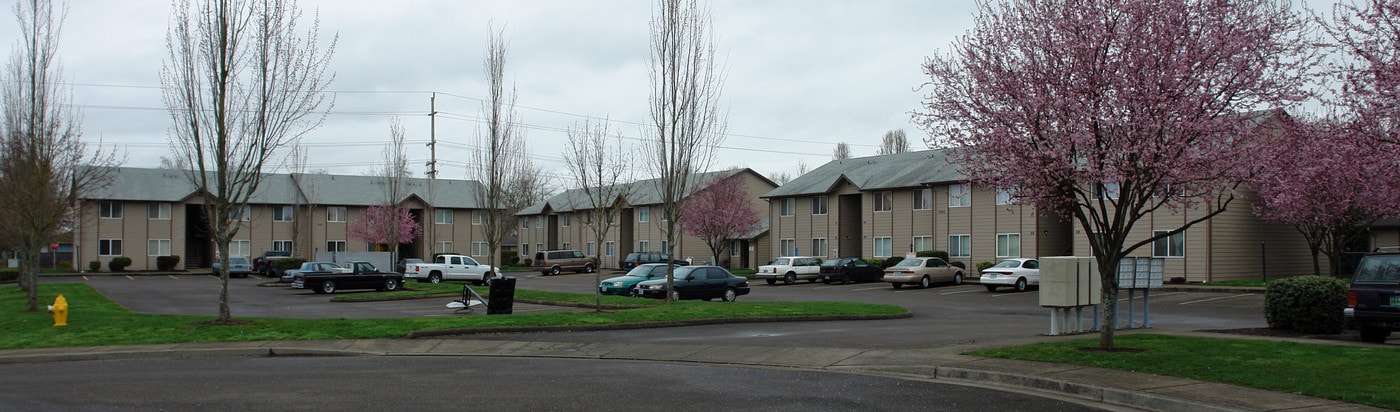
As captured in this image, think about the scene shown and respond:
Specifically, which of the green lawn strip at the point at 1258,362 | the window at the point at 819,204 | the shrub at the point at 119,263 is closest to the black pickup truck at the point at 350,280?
the window at the point at 819,204

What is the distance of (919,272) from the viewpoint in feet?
137

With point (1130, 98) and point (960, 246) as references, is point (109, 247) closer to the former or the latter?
point (960, 246)

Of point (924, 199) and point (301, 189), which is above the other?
point (301, 189)

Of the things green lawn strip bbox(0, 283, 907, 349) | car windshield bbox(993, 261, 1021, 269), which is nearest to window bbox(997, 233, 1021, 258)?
car windshield bbox(993, 261, 1021, 269)

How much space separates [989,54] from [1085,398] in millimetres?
5450

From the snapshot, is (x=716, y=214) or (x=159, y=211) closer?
(x=716, y=214)

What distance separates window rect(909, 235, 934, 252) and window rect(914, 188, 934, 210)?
1490 mm

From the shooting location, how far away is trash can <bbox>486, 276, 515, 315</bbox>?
22.7 metres

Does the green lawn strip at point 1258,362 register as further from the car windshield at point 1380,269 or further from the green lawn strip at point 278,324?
the green lawn strip at point 278,324

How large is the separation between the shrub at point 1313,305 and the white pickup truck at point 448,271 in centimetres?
3505

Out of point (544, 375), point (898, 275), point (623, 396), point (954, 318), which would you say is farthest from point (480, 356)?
point (898, 275)

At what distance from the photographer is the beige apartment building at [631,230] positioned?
223 ft

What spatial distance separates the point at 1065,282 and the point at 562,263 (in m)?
47.1

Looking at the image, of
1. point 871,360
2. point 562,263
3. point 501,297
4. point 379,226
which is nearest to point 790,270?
point 562,263
